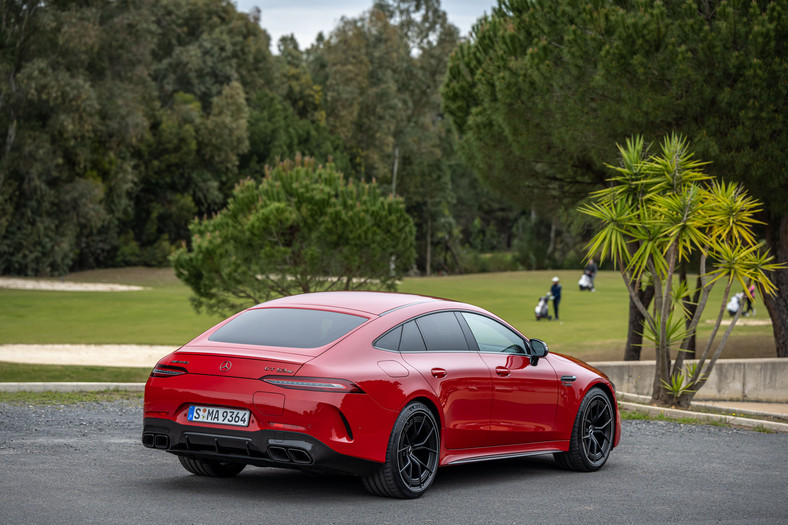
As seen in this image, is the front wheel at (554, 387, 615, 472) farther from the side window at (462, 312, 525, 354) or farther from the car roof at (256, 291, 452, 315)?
the car roof at (256, 291, 452, 315)

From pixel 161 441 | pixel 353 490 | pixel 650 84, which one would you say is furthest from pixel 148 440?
pixel 650 84

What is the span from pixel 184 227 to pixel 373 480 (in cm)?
6196

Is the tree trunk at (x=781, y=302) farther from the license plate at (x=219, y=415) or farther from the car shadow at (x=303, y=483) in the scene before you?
the license plate at (x=219, y=415)

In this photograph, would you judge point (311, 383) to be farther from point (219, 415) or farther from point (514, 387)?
point (514, 387)

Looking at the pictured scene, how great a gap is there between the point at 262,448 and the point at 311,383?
53 centimetres

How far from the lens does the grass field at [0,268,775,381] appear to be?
27.0 m

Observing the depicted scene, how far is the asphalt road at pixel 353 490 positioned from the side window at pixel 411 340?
1.07m

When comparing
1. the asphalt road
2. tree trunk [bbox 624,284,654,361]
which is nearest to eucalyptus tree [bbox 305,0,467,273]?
tree trunk [bbox 624,284,654,361]

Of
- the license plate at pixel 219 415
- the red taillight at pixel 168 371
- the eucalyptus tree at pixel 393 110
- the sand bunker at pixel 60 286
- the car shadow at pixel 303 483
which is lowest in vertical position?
the sand bunker at pixel 60 286

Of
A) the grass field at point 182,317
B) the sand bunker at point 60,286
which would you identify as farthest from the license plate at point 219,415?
the sand bunker at point 60,286

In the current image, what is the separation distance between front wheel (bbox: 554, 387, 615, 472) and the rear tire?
293 centimetres

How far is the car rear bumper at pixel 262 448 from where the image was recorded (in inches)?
266

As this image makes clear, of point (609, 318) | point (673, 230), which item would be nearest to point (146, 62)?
point (609, 318)

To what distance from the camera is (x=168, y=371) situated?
286 inches
